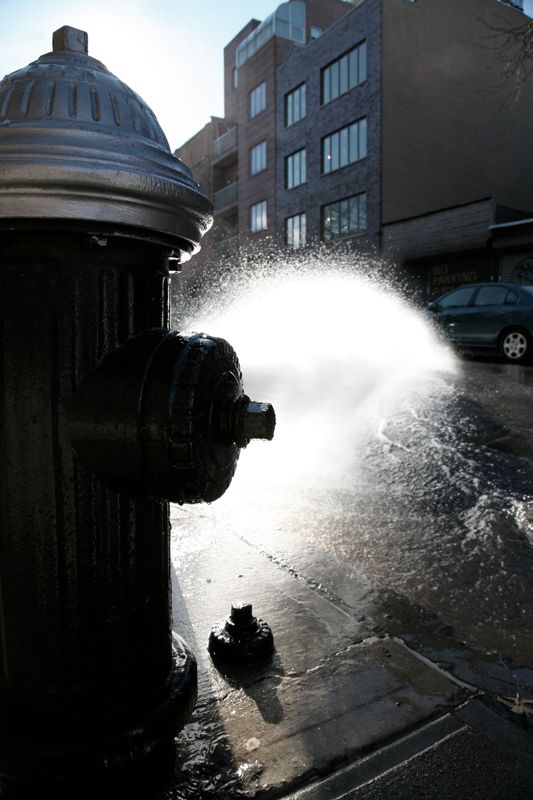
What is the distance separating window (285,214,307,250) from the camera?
2700 cm

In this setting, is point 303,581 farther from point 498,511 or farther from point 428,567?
point 498,511

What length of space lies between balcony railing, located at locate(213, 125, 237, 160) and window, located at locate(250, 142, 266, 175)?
2.41 metres

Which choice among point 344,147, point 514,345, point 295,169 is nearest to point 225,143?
point 295,169

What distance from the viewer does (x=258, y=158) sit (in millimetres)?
30109

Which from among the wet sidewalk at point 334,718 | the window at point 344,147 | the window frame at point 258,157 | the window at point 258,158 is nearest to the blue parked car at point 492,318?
the wet sidewalk at point 334,718

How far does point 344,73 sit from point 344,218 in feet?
19.4

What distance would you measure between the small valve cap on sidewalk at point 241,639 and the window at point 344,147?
23980 millimetres

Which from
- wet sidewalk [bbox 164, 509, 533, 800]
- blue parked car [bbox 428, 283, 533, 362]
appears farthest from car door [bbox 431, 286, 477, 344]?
wet sidewalk [bbox 164, 509, 533, 800]

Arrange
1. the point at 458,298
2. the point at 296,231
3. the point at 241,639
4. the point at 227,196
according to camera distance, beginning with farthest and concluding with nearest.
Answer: the point at 227,196
the point at 296,231
the point at 458,298
the point at 241,639

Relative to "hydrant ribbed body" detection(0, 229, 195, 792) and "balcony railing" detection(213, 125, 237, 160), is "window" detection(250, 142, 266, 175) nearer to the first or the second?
"balcony railing" detection(213, 125, 237, 160)

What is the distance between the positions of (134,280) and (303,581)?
1619 mm

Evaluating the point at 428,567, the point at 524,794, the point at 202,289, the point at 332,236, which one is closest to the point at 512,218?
the point at 332,236

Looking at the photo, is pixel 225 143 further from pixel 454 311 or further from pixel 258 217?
pixel 454 311

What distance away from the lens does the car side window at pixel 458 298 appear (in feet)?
37.0
